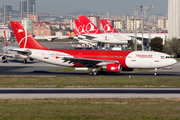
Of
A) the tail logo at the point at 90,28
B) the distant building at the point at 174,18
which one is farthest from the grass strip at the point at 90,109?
the tail logo at the point at 90,28

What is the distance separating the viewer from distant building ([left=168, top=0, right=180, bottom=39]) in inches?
3472

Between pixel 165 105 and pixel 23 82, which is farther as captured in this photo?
pixel 23 82

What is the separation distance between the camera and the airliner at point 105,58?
4334 centimetres

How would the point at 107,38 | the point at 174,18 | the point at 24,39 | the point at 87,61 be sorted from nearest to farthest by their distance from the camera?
the point at 87,61, the point at 24,39, the point at 174,18, the point at 107,38

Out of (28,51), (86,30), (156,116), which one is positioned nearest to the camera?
(156,116)

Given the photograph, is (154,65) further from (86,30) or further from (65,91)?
(86,30)

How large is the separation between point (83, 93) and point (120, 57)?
1724cm

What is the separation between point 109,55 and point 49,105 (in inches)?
935

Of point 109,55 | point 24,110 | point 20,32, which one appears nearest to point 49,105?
point 24,110

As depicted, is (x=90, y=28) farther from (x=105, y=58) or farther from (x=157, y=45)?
(x=105, y=58)

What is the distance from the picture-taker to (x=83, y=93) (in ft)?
93.0

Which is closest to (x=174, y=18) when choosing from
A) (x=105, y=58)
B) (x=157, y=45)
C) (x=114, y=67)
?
(x=157, y=45)

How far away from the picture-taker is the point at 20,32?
49.3 metres

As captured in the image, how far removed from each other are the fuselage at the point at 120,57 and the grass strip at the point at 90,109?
19.1 metres
